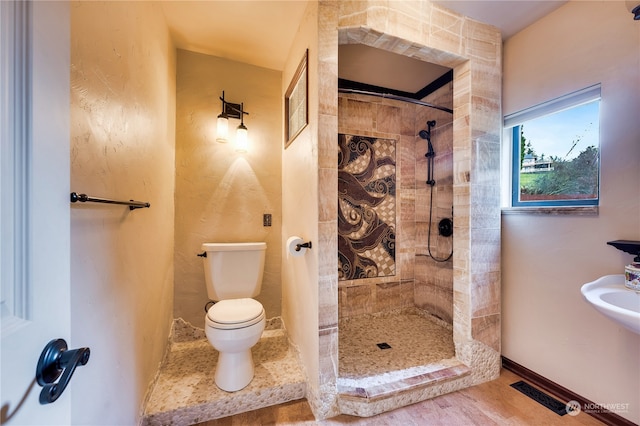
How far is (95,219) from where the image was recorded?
916 millimetres

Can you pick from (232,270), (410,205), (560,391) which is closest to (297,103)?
(232,270)

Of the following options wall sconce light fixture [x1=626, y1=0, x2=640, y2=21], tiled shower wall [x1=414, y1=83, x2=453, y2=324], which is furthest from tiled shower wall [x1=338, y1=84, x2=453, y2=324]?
wall sconce light fixture [x1=626, y1=0, x2=640, y2=21]

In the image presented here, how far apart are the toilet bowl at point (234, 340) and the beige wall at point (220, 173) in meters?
0.67

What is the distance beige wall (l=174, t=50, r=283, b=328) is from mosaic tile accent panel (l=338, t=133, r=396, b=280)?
67 centimetres

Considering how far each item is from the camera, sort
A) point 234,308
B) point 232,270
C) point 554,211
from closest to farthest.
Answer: point 554,211 → point 234,308 → point 232,270

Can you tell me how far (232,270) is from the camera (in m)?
2.02

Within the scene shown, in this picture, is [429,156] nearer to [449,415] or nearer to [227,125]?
[227,125]

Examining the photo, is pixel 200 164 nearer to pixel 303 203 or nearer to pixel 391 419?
pixel 303 203

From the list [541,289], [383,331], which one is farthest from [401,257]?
[541,289]

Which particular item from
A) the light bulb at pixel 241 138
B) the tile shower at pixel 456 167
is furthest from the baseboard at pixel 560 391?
the light bulb at pixel 241 138

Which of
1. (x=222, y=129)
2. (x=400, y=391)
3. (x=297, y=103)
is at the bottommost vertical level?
(x=400, y=391)

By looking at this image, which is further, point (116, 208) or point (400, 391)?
point (400, 391)

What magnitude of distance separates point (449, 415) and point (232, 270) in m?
1.76

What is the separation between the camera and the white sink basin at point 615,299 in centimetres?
98
